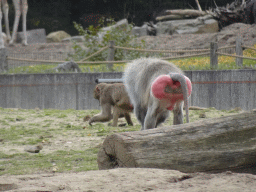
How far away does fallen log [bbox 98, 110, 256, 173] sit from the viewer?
8.07ft

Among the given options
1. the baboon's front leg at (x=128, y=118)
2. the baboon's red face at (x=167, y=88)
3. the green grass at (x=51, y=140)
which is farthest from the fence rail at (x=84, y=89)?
the baboon's red face at (x=167, y=88)

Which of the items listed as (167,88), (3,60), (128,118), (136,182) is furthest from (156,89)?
(3,60)

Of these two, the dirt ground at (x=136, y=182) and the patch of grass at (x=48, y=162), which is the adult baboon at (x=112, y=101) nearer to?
the patch of grass at (x=48, y=162)

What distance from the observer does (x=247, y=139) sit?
2.61 m

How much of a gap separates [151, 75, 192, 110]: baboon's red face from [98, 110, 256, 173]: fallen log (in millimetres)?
961

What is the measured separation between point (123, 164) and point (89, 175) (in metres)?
0.39

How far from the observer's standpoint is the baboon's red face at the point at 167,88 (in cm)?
355

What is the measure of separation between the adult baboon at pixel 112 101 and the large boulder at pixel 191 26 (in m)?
11.1

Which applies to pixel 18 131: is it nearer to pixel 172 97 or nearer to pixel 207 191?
pixel 172 97

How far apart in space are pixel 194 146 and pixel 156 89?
3.74ft

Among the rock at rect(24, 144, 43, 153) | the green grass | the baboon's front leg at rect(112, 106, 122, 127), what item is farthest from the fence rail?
the rock at rect(24, 144, 43, 153)

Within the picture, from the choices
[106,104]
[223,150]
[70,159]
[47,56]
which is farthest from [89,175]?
[47,56]

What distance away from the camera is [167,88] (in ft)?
11.7

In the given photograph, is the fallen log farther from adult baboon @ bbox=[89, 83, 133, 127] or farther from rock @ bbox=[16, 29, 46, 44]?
rock @ bbox=[16, 29, 46, 44]
